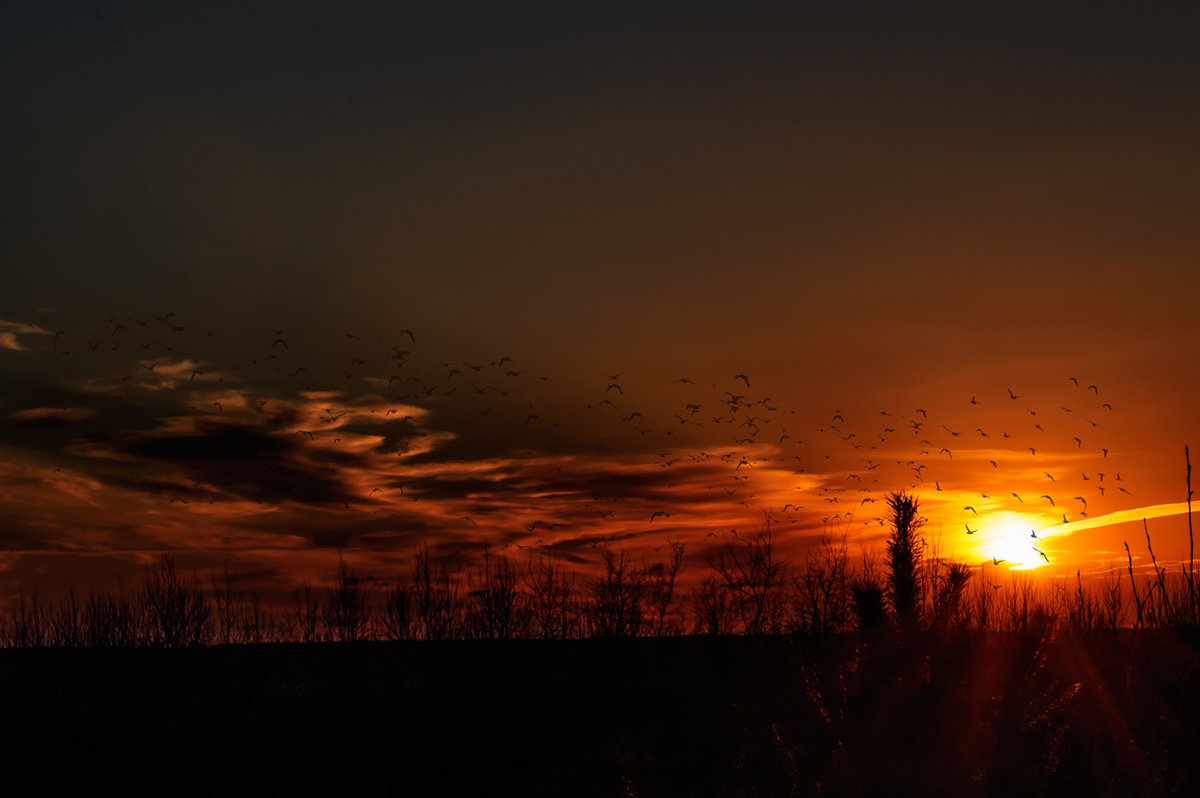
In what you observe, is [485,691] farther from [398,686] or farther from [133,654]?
[133,654]

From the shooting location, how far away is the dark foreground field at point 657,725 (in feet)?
73.7

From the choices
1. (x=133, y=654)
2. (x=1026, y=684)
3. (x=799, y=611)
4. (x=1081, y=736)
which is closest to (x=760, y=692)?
(x=1026, y=684)

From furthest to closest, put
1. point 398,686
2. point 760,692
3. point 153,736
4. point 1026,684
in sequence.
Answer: point 398,686, point 760,692, point 153,736, point 1026,684

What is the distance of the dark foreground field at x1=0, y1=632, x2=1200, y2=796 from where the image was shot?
22.5 metres

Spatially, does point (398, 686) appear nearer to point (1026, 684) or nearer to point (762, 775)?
point (762, 775)

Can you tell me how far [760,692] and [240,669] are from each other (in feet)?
81.7

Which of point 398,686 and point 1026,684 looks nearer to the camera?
point 1026,684

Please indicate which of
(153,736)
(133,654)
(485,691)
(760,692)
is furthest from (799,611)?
(133,654)

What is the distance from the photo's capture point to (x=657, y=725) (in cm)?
3133

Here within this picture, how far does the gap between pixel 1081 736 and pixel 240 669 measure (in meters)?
35.6

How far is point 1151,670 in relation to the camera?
32844 mm

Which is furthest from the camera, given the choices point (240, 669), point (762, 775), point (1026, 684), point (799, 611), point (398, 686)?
point (799, 611)

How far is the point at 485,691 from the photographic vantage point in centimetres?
3512

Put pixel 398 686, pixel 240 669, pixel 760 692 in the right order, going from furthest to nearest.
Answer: pixel 240 669, pixel 398 686, pixel 760 692
